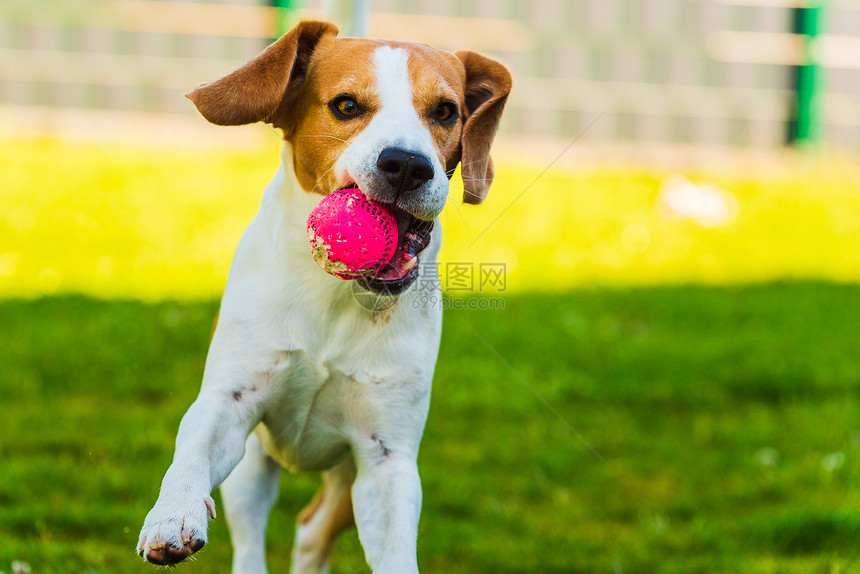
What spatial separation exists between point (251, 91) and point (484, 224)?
5.99 meters

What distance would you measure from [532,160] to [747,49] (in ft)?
10.4

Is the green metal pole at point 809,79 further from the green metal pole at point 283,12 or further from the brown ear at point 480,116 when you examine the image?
the brown ear at point 480,116

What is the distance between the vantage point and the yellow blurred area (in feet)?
26.3

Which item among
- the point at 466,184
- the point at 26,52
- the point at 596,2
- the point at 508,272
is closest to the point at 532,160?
the point at 596,2

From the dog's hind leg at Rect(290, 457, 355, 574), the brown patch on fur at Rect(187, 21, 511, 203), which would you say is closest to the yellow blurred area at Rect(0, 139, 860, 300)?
the dog's hind leg at Rect(290, 457, 355, 574)

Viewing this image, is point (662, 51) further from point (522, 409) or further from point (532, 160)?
point (522, 409)

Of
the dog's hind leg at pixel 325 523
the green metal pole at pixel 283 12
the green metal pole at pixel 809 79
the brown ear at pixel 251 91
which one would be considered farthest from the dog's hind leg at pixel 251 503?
the green metal pole at pixel 809 79

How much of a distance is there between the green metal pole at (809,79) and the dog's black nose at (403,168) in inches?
431

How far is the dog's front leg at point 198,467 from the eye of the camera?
2850mm

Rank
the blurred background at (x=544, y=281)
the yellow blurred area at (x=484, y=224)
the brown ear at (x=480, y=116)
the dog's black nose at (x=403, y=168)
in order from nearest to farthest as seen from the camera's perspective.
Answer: the dog's black nose at (x=403, y=168)
the brown ear at (x=480, y=116)
the blurred background at (x=544, y=281)
the yellow blurred area at (x=484, y=224)

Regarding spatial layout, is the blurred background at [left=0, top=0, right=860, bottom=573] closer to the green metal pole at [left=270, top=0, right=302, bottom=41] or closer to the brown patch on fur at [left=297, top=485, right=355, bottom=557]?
the green metal pole at [left=270, top=0, right=302, bottom=41]

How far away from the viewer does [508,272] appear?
8.43 metres

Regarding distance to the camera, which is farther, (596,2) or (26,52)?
(596,2)

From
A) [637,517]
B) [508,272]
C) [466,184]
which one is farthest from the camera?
[508,272]
